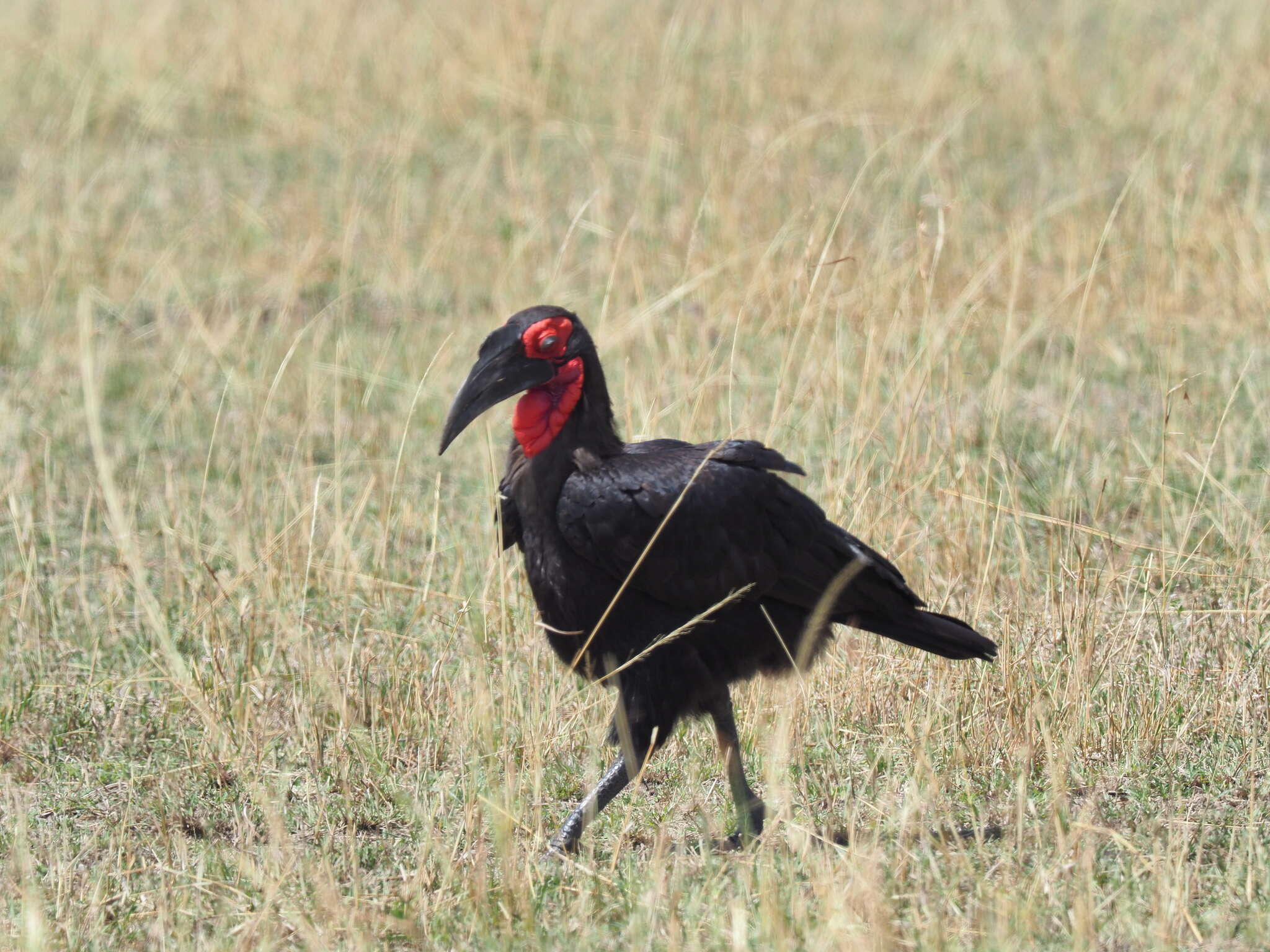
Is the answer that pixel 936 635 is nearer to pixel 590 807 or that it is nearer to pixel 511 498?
pixel 590 807

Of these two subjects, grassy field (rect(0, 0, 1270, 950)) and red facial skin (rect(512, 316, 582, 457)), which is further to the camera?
red facial skin (rect(512, 316, 582, 457))

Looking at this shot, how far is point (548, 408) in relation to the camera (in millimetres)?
3176

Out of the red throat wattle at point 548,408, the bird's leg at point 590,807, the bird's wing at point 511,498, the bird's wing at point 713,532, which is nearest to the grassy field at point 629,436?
the bird's leg at point 590,807

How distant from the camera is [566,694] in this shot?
3711mm

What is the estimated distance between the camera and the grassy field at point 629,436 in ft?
9.32

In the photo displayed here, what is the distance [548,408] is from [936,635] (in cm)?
91

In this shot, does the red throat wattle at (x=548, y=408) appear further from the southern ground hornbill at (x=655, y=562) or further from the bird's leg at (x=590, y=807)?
the bird's leg at (x=590, y=807)

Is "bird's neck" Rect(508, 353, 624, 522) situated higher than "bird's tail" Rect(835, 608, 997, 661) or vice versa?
"bird's neck" Rect(508, 353, 624, 522)

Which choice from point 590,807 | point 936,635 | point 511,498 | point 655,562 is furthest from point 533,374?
point 936,635

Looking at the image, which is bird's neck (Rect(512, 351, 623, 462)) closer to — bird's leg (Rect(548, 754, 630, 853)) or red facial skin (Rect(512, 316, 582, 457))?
red facial skin (Rect(512, 316, 582, 457))

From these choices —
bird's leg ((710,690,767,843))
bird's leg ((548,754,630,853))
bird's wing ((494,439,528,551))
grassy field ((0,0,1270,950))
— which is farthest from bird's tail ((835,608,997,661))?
bird's wing ((494,439,528,551))

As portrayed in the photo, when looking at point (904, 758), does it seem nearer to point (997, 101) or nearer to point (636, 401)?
point (636, 401)

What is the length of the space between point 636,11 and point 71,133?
3648mm

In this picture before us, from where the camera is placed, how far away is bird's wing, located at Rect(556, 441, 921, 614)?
306cm
